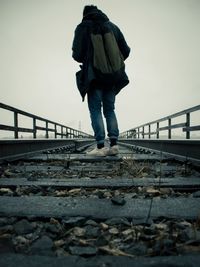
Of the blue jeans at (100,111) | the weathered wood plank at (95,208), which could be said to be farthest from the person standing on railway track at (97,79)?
the weathered wood plank at (95,208)

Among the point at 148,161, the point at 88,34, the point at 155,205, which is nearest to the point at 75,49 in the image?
the point at 88,34

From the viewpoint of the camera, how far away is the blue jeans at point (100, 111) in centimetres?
606

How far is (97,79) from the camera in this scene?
593 cm

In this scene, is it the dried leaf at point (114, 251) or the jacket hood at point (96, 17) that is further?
the jacket hood at point (96, 17)

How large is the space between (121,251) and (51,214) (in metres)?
0.63

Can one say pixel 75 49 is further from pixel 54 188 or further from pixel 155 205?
pixel 155 205

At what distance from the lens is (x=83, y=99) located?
20.0ft

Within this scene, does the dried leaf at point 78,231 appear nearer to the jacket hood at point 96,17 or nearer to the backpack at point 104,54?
the backpack at point 104,54

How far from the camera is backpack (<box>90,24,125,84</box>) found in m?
5.83

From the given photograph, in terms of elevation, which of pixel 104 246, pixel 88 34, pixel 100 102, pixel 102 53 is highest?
Result: pixel 88 34

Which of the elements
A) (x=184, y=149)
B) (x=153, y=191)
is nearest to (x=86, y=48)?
(x=184, y=149)

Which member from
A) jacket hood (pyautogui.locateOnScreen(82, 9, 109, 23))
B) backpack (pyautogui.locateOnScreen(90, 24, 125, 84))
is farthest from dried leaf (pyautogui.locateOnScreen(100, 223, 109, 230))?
jacket hood (pyautogui.locateOnScreen(82, 9, 109, 23))

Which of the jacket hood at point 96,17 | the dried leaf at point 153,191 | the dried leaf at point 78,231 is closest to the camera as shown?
the dried leaf at point 78,231

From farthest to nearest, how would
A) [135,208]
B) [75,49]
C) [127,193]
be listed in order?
[75,49]
[127,193]
[135,208]
